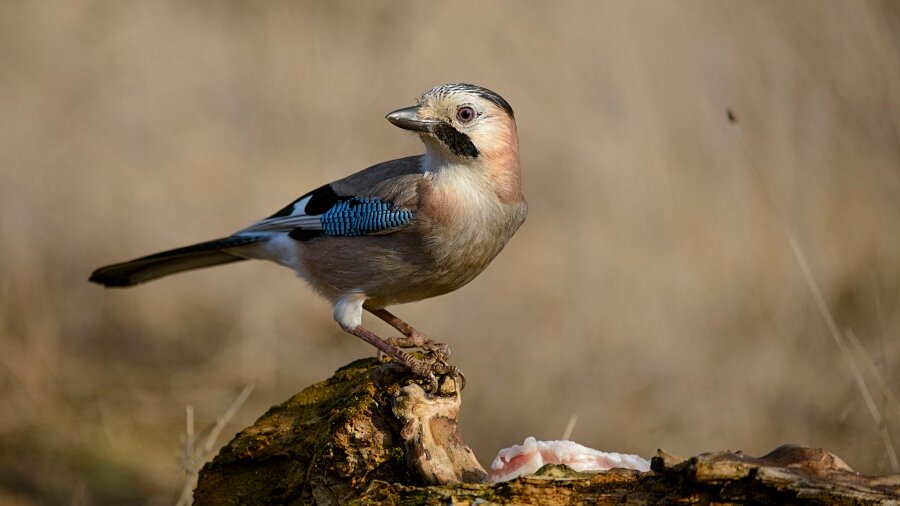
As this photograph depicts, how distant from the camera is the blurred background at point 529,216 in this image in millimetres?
9000

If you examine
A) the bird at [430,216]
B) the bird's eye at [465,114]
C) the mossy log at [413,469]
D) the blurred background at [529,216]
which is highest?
the blurred background at [529,216]

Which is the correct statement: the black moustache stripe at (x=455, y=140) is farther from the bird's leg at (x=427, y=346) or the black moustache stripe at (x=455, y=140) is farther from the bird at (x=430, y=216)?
the bird's leg at (x=427, y=346)

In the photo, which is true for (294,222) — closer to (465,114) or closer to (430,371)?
(465,114)

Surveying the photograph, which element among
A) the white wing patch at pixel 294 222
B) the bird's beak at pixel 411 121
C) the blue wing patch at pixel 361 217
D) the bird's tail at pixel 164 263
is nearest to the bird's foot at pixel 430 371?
the blue wing patch at pixel 361 217

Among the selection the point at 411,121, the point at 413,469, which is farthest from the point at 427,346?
the point at 413,469

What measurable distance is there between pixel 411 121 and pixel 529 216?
5.02 m

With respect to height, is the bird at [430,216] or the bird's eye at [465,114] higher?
the bird's eye at [465,114]

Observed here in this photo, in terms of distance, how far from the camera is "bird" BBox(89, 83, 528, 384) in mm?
4812

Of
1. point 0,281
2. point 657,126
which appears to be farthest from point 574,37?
point 0,281

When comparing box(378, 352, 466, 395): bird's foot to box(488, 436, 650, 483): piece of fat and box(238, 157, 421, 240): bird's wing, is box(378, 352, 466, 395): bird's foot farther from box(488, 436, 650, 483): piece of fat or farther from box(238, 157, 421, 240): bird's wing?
box(238, 157, 421, 240): bird's wing

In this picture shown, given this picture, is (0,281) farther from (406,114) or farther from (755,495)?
(755,495)

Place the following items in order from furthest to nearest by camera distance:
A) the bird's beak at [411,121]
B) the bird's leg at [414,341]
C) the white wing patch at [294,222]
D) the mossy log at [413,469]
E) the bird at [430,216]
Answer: the white wing patch at [294,222], the bird at [430,216], the bird's beak at [411,121], the bird's leg at [414,341], the mossy log at [413,469]

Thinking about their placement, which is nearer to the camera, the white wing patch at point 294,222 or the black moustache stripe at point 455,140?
the black moustache stripe at point 455,140

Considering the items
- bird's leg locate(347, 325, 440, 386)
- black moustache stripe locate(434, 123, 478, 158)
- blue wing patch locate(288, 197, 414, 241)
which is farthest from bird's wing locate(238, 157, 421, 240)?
bird's leg locate(347, 325, 440, 386)
